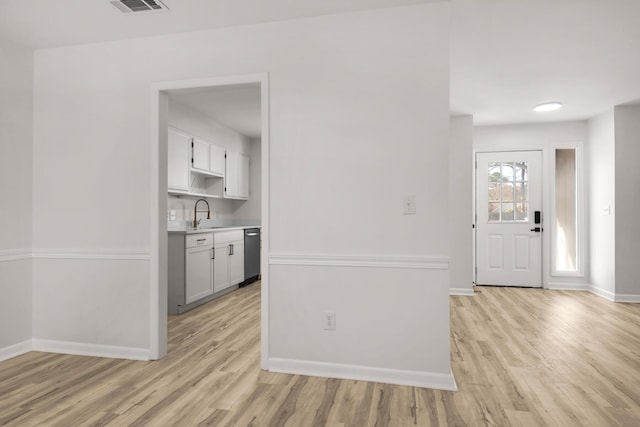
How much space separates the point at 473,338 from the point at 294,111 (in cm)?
251

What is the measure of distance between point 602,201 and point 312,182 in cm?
470

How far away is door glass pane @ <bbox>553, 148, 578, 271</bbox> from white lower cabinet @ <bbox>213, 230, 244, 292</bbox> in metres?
4.67

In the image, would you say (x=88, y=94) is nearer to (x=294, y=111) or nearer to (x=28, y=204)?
(x=28, y=204)

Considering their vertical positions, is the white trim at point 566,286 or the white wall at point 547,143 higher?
the white wall at point 547,143

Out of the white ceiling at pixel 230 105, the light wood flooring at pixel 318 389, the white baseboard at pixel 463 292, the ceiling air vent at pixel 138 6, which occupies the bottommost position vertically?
the light wood flooring at pixel 318 389

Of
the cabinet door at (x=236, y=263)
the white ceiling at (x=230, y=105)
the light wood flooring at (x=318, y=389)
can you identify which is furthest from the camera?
the cabinet door at (x=236, y=263)

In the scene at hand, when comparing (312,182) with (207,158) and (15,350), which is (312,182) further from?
(207,158)

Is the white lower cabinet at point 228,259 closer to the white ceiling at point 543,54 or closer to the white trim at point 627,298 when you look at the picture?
the white ceiling at point 543,54

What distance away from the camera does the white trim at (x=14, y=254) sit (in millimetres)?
3016

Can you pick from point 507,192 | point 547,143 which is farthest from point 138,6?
point 547,143

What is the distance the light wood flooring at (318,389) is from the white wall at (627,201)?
5.80 ft

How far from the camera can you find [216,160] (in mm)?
5785

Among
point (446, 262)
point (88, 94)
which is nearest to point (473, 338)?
point (446, 262)

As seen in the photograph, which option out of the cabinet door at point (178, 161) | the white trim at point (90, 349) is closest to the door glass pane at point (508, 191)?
the cabinet door at point (178, 161)
